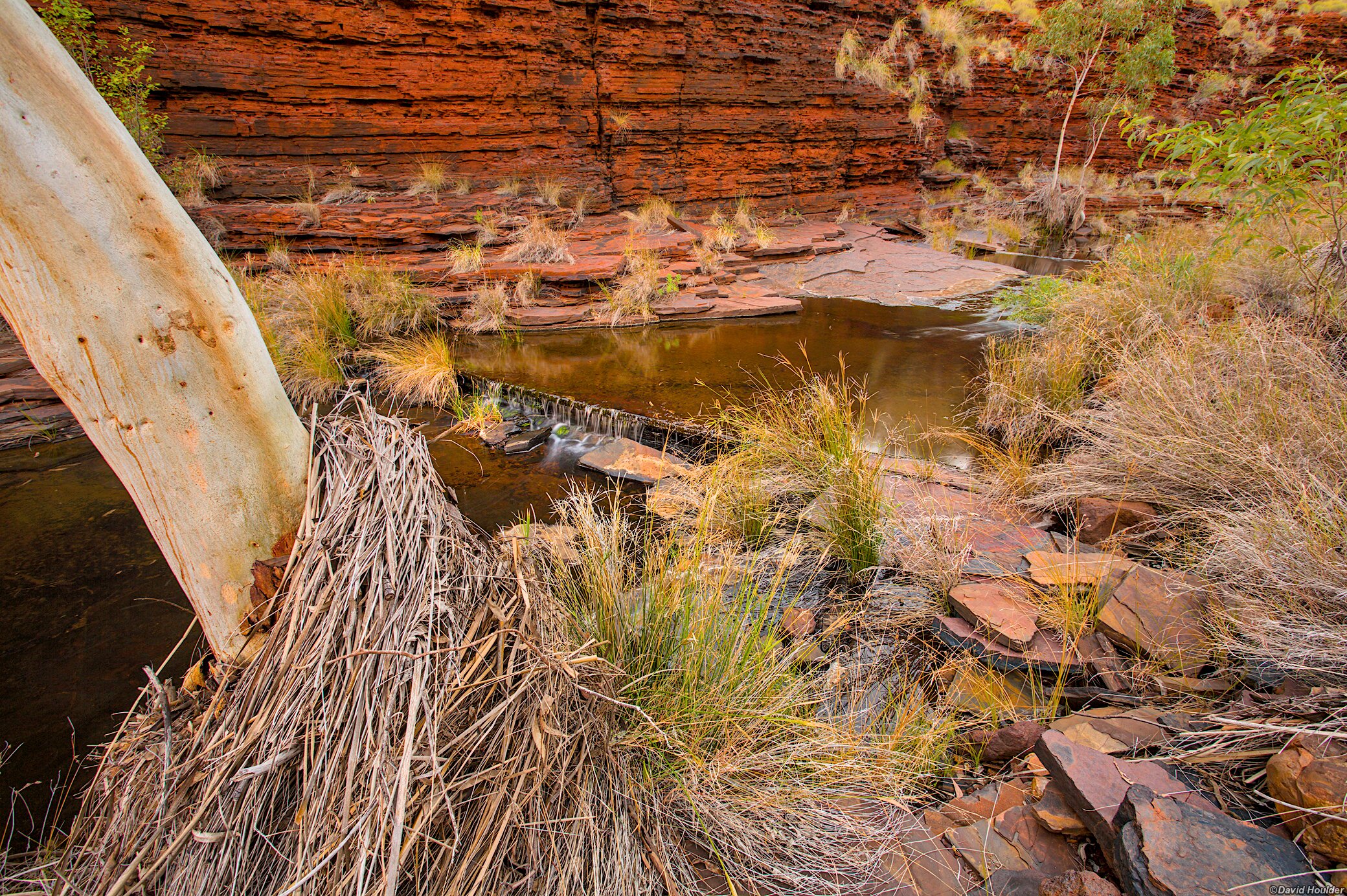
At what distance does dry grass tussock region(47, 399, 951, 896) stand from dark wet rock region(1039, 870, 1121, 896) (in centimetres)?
39

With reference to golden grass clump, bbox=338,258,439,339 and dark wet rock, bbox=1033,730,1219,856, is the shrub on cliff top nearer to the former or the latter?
golden grass clump, bbox=338,258,439,339

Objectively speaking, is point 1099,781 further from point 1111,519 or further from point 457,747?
point 1111,519

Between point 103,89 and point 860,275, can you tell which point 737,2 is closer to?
point 860,275

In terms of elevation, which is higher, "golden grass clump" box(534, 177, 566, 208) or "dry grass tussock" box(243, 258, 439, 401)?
"golden grass clump" box(534, 177, 566, 208)

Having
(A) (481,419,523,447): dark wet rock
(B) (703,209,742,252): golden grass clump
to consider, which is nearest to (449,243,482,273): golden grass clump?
(A) (481,419,523,447): dark wet rock

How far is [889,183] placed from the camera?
16984 mm

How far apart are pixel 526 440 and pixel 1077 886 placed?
493cm

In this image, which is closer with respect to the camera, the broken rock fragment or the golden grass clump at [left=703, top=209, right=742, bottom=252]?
the broken rock fragment

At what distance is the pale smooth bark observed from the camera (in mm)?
1249

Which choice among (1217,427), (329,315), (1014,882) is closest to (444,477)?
(329,315)

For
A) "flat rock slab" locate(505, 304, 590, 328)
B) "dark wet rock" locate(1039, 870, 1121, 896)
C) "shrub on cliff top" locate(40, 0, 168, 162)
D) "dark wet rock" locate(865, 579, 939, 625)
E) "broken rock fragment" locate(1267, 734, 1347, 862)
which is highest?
"shrub on cliff top" locate(40, 0, 168, 162)

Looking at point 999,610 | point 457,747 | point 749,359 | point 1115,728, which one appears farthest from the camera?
point 749,359

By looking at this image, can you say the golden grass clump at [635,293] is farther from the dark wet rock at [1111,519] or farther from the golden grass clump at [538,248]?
the dark wet rock at [1111,519]

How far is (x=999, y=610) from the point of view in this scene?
266cm
